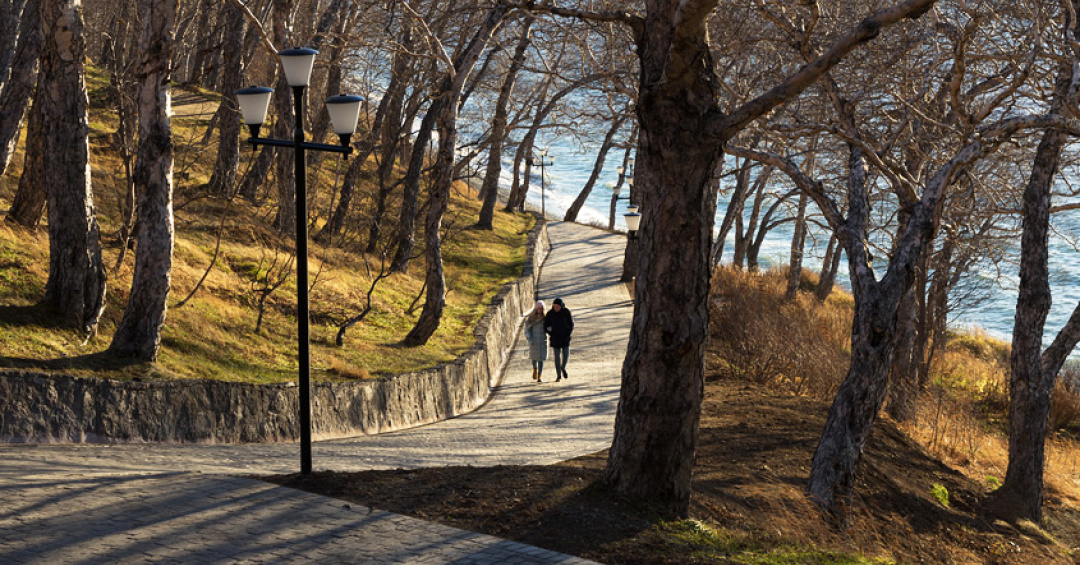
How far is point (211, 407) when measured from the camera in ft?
33.4

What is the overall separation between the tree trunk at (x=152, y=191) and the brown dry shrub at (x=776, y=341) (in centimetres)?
986

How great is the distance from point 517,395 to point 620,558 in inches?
406

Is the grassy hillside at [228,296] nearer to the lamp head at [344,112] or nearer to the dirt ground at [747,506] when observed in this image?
the lamp head at [344,112]

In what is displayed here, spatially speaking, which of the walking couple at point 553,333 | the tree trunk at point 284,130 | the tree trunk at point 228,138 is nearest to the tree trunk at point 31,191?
the tree trunk at point 284,130

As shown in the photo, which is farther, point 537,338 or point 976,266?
point 976,266

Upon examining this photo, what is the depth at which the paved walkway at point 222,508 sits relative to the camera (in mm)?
5828

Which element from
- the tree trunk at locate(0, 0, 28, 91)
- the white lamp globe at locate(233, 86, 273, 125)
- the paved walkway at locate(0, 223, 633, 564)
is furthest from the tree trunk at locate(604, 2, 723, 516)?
the tree trunk at locate(0, 0, 28, 91)

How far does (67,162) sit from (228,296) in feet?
14.2

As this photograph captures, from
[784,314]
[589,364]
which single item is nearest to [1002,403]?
[784,314]

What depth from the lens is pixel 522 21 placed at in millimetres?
21094

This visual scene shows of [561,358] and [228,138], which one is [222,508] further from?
[228,138]

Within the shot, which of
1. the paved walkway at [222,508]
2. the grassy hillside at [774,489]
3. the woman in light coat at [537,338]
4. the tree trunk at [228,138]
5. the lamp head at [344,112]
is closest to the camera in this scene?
the paved walkway at [222,508]

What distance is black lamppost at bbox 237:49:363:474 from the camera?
805 cm

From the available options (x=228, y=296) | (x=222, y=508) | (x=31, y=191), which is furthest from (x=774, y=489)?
(x=31, y=191)
